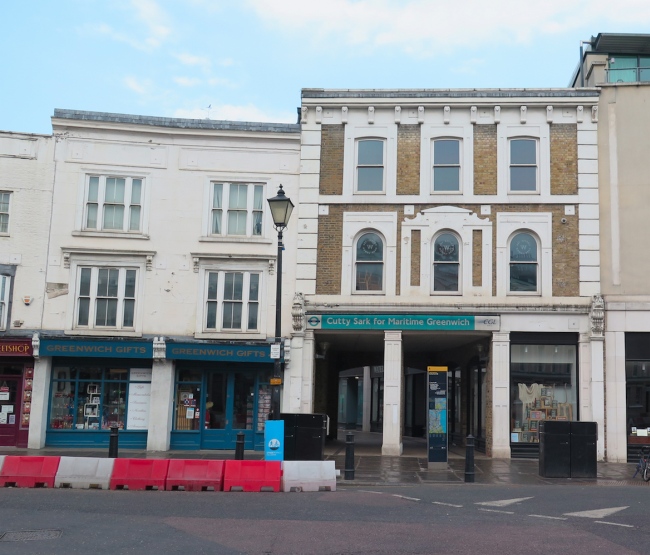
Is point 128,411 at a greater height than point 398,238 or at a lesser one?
lesser

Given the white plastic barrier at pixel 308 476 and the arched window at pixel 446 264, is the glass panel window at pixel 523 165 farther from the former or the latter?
the white plastic barrier at pixel 308 476

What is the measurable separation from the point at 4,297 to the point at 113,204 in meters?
4.20

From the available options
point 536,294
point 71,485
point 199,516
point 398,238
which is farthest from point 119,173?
point 199,516

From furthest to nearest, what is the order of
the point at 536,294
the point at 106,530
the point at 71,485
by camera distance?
1. the point at 536,294
2. the point at 71,485
3. the point at 106,530

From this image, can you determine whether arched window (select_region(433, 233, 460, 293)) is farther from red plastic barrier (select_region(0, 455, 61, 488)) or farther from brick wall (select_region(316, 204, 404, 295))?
red plastic barrier (select_region(0, 455, 61, 488))

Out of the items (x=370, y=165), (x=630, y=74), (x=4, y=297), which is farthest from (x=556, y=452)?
(x=4, y=297)

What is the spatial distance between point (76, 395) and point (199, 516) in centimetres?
1309

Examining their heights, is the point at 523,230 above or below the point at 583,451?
above

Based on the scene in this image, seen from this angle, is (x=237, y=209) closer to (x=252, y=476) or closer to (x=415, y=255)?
(x=415, y=255)

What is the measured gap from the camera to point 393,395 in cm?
2322

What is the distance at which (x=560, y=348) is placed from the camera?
2338cm

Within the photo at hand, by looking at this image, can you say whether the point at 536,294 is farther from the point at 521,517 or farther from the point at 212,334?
the point at 521,517

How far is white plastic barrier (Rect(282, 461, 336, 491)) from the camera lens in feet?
50.3

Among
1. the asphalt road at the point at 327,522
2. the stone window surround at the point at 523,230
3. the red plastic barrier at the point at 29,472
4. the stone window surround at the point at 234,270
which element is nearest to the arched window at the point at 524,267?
the stone window surround at the point at 523,230
